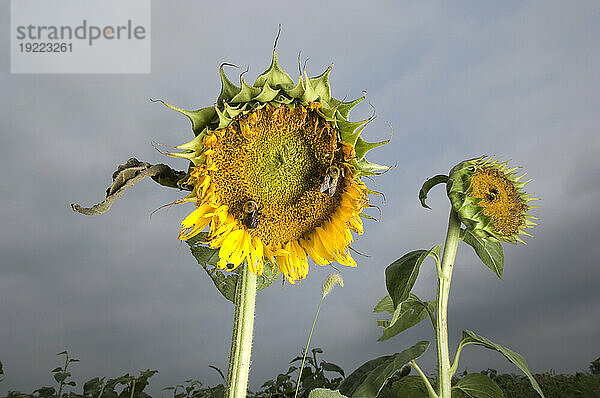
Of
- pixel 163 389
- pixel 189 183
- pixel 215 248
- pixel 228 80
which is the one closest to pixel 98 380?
pixel 163 389

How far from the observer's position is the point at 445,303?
5.41ft

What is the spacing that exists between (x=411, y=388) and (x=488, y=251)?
0.49 meters

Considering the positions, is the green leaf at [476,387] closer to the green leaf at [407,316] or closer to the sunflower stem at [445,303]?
the sunflower stem at [445,303]

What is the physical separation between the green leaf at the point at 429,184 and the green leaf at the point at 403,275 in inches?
8.6

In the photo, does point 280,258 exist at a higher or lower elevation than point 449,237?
lower

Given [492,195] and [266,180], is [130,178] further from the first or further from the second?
[492,195]

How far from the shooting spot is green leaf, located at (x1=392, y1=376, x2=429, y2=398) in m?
1.70

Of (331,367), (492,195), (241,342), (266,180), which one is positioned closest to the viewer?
(241,342)

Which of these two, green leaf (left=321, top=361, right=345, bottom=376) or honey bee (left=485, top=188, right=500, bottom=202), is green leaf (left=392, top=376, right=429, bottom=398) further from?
honey bee (left=485, top=188, right=500, bottom=202)

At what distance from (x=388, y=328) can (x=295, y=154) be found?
0.91 m

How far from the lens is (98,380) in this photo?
5.62ft

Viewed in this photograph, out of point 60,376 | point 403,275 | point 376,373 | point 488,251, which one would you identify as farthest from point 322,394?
point 60,376

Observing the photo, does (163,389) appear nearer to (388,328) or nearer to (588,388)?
(388,328)

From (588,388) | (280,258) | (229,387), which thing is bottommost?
(588,388)
